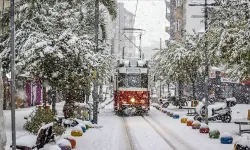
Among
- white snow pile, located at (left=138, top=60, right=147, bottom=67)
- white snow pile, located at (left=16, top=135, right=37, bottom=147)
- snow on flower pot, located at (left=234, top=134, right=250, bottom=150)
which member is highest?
white snow pile, located at (left=138, top=60, right=147, bottom=67)

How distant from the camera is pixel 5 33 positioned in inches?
875

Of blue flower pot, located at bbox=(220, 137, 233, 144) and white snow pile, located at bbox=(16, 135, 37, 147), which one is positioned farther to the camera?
blue flower pot, located at bbox=(220, 137, 233, 144)

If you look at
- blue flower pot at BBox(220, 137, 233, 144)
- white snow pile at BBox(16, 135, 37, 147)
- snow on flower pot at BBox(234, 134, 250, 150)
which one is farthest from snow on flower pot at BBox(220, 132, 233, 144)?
white snow pile at BBox(16, 135, 37, 147)

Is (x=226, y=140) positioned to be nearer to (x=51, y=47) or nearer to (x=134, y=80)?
(x=51, y=47)

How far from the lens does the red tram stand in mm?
30469

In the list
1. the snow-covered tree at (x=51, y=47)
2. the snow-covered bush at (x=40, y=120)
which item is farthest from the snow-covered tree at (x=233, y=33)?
the snow-covered bush at (x=40, y=120)

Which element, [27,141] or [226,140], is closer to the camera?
[27,141]

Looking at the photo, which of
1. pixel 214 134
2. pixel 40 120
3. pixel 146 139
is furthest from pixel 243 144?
pixel 40 120

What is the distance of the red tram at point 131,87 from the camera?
3047 cm

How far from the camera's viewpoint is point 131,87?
30.6 metres

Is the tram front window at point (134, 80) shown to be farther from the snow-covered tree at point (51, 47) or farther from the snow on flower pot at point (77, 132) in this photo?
the snow on flower pot at point (77, 132)

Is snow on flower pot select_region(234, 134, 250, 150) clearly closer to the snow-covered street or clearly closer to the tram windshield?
the snow-covered street

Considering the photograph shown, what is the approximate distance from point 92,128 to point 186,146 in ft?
24.3

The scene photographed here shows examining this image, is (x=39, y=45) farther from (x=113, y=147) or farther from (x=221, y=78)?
(x=221, y=78)
